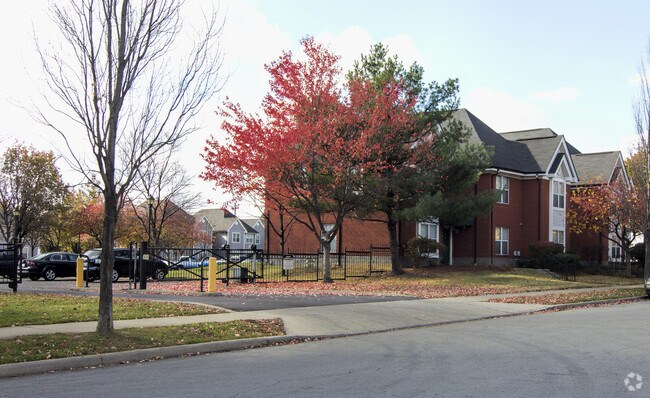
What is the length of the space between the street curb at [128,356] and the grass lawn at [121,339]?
0.71ft

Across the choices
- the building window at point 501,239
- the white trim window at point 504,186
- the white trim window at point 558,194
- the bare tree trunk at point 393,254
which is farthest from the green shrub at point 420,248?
the white trim window at point 558,194

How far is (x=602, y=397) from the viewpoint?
6.76m

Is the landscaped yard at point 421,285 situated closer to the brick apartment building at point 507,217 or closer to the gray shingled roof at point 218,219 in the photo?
the brick apartment building at point 507,217

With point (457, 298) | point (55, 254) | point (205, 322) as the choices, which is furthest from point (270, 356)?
point (55, 254)

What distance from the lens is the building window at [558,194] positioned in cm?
3934

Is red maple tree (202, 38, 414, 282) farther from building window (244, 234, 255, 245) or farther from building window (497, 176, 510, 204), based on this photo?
building window (244, 234, 255, 245)

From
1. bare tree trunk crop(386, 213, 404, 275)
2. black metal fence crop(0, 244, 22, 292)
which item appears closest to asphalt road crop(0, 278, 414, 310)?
black metal fence crop(0, 244, 22, 292)

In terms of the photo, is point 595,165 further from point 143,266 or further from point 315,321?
point 315,321

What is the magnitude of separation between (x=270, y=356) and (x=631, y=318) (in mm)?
10525

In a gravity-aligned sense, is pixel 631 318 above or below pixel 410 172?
below

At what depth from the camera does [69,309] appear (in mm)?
13977

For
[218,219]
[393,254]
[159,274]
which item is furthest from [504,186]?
[218,219]

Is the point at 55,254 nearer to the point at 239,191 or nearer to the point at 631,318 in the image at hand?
the point at 239,191

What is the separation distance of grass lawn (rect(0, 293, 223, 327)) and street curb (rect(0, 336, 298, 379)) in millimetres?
3324
